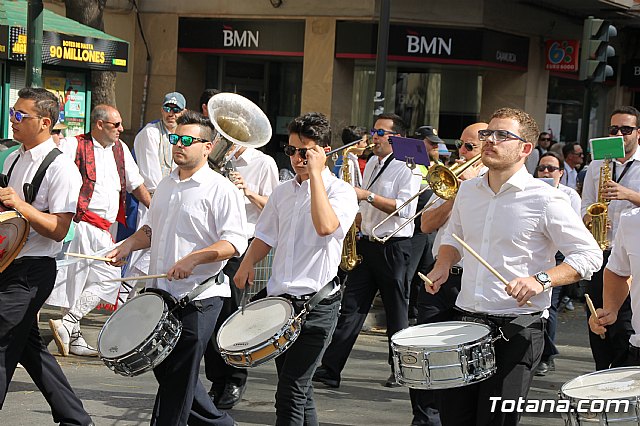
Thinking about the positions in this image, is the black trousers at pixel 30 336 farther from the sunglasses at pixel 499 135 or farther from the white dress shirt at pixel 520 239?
the sunglasses at pixel 499 135

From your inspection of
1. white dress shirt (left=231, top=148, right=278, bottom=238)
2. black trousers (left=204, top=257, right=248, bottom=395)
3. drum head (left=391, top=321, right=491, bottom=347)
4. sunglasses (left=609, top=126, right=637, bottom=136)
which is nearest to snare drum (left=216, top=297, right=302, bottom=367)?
drum head (left=391, top=321, right=491, bottom=347)

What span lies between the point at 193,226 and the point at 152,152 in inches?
164

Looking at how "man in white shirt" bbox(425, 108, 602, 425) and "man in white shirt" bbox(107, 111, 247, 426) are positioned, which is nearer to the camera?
"man in white shirt" bbox(425, 108, 602, 425)

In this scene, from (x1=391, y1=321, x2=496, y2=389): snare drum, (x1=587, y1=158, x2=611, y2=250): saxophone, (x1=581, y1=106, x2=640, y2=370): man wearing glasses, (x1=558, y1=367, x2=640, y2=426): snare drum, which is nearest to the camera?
(x1=558, y1=367, x2=640, y2=426): snare drum

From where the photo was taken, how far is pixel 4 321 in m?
6.17

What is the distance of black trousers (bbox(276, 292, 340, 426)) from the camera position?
582cm

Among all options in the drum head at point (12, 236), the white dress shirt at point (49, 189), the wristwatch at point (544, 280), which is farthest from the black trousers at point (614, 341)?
the drum head at point (12, 236)

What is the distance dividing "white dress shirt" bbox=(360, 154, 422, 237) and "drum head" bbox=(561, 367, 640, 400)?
4.30m

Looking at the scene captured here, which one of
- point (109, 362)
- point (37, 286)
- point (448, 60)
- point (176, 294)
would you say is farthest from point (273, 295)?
point (448, 60)

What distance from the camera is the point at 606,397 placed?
14.5 feet

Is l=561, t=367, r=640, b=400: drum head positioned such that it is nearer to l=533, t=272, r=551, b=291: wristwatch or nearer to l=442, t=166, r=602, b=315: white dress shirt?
l=533, t=272, r=551, b=291: wristwatch

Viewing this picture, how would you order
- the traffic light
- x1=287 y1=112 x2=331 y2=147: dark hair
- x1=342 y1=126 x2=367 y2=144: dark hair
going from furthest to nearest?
the traffic light → x1=342 y1=126 x2=367 y2=144: dark hair → x1=287 y1=112 x2=331 y2=147: dark hair

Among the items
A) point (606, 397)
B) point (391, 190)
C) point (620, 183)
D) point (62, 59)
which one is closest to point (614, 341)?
point (620, 183)

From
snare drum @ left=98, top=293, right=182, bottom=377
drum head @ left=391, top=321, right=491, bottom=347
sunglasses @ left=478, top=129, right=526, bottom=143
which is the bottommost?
snare drum @ left=98, top=293, right=182, bottom=377
